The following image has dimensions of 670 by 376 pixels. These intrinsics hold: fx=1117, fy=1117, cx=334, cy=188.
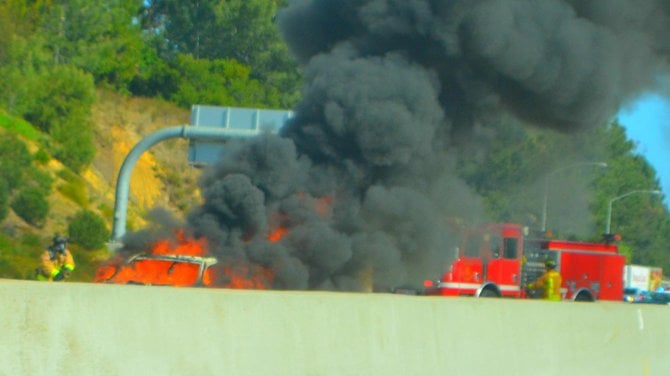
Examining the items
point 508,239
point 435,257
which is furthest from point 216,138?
point 508,239

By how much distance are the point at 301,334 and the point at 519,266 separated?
61.1 feet

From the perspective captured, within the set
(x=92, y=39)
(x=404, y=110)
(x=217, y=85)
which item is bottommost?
(x=404, y=110)

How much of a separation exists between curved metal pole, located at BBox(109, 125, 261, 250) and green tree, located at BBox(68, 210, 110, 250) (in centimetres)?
1059

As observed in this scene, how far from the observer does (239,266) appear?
692 inches

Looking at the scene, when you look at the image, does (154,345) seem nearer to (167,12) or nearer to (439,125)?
(439,125)

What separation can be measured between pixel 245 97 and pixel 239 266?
119 feet

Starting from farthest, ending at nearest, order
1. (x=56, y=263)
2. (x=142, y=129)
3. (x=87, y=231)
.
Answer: (x=142, y=129) < (x=87, y=231) < (x=56, y=263)

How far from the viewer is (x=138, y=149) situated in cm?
1973

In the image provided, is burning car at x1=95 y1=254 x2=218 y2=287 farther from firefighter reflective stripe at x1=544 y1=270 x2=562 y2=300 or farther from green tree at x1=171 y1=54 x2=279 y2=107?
green tree at x1=171 y1=54 x2=279 y2=107

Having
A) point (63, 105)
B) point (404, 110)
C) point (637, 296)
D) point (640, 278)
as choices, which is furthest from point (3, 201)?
point (640, 278)

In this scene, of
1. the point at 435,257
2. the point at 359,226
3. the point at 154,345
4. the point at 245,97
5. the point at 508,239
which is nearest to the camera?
the point at 154,345

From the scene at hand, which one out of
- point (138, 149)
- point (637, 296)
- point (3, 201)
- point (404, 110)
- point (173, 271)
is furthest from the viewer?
point (637, 296)

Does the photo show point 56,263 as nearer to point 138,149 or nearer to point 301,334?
point 138,149

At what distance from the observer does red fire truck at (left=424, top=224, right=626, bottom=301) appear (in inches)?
950
